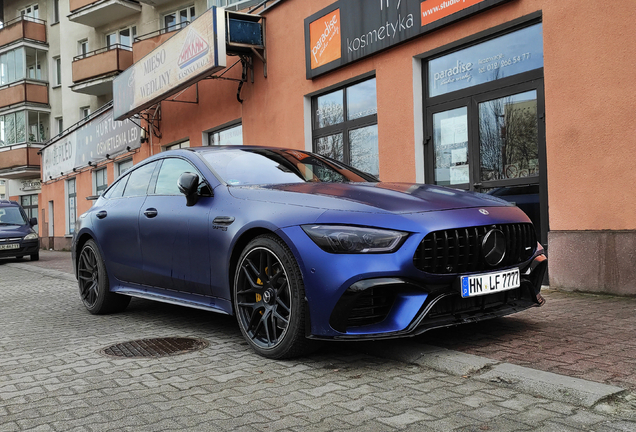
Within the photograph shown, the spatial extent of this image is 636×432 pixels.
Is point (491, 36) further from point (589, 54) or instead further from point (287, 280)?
point (287, 280)

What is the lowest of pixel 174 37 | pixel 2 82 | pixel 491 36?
pixel 491 36

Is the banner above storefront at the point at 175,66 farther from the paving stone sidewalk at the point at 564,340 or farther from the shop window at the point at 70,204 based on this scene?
the paving stone sidewalk at the point at 564,340

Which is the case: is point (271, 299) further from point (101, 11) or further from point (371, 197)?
point (101, 11)

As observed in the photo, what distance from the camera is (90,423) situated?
300 centimetres

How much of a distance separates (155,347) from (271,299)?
118 centimetres

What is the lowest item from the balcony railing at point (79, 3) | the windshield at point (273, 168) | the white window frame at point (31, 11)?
the windshield at point (273, 168)

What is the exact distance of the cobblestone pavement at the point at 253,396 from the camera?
2.88 m

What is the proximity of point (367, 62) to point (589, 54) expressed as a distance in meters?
4.15

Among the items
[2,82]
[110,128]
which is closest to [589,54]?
[110,128]

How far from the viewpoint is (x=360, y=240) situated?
369 centimetres

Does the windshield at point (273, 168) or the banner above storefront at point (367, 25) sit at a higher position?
the banner above storefront at point (367, 25)

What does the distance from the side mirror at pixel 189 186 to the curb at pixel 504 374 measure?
1.75 meters

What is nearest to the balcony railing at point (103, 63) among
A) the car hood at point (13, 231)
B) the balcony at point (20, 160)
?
the balcony at point (20, 160)

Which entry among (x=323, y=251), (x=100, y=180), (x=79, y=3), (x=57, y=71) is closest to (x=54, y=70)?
(x=57, y=71)
